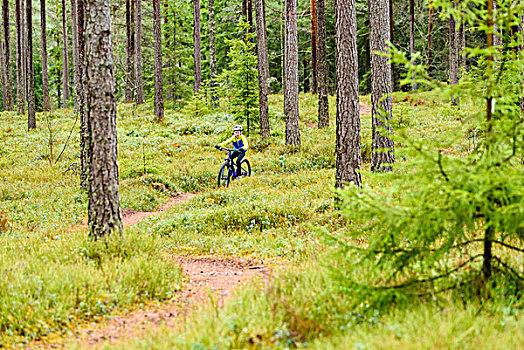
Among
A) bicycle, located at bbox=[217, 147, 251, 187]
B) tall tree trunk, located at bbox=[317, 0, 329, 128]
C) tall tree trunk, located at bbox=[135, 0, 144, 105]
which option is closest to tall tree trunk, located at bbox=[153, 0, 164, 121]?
tall tree trunk, located at bbox=[135, 0, 144, 105]

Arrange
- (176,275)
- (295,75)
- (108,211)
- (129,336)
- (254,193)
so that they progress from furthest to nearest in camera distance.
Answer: (295,75) < (254,193) < (108,211) < (176,275) < (129,336)

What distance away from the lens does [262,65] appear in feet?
65.9

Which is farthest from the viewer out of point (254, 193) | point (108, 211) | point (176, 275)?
point (254, 193)

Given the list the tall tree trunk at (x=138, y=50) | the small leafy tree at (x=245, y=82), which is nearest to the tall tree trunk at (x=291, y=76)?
the small leafy tree at (x=245, y=82)

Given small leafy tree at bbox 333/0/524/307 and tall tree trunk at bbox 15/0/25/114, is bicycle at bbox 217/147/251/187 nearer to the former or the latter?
small leafy tree at bbox 333/0/524/307

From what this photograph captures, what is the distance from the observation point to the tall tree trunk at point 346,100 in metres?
9.98

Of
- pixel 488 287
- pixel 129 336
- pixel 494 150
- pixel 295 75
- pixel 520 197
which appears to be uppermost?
pixel 295 75

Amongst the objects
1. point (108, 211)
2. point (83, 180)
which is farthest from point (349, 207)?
point (83, 180)

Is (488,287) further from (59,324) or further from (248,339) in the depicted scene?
(59,324)

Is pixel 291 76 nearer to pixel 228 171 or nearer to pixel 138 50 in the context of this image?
pixel 228 171

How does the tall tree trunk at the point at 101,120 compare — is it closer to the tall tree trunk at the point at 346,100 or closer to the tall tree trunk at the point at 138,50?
the tall tree trunk at the point at 346,100

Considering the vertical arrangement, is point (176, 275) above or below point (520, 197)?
below

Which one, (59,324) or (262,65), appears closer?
(59,324)

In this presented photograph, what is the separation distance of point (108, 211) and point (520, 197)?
614cm
